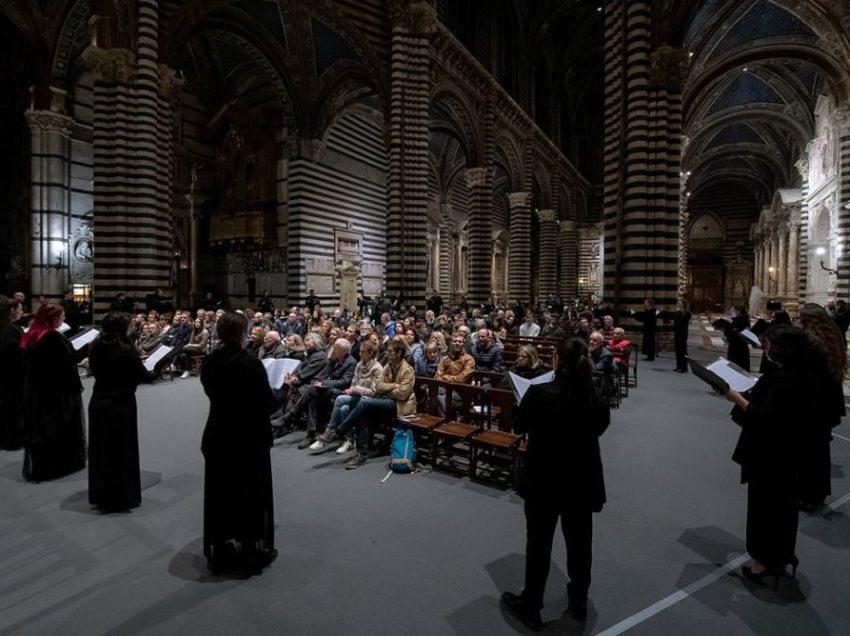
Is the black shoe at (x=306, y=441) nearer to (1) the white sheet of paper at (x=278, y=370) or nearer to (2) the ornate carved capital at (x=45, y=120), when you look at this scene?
(1) the white sheet of paper at (x=278, y=370)

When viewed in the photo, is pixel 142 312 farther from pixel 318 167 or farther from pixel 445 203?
pixel 445 203

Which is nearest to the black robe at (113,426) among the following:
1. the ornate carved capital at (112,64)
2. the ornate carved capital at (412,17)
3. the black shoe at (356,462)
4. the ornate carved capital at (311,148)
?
the black shoe at (356,462)

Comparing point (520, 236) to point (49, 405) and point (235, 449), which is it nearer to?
point (49, 405)

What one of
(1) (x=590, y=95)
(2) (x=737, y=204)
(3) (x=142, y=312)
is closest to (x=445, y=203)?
(1) (x=590, y=95)

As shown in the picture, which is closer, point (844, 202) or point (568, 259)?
point (844, 202)

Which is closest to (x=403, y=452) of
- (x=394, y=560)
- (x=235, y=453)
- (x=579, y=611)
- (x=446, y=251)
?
(x=394, y=560)

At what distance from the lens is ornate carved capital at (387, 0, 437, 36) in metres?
17.2

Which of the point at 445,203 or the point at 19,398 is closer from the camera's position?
the point at 19,398

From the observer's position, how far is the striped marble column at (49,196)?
18.9 meters

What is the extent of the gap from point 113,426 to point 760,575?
4.98m

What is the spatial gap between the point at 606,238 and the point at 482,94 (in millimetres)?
12110

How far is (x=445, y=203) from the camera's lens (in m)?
32.5

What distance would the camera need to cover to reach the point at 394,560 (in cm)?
345

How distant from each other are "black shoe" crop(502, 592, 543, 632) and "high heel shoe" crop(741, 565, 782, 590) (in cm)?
155
